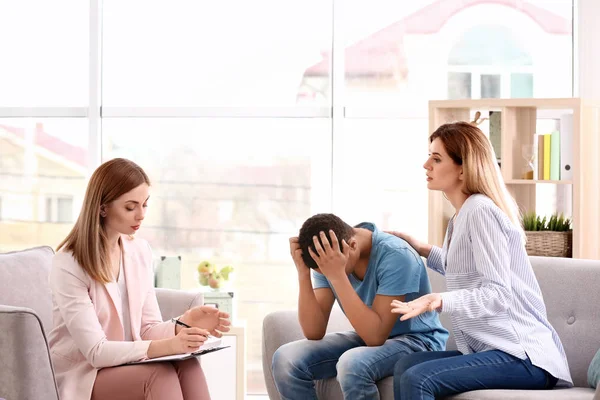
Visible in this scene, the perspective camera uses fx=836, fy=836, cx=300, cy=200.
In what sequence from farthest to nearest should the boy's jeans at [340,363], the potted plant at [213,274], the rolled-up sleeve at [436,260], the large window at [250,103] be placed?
the large window at [250,103] → the potted plant at [213,274] → the rolled-up sleeve at [436,260] → the boy's jeans at [340,363]

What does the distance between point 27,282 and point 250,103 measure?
2.19 metres

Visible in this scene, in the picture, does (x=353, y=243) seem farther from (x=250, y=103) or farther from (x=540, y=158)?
(x=250, y=103)

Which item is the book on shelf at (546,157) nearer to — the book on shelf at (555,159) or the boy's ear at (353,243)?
the book on shelf at (555,159)

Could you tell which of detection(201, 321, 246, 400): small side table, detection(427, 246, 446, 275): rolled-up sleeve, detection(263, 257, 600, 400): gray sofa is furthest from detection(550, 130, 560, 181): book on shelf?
detection(201, 321, 246, 400): small side table

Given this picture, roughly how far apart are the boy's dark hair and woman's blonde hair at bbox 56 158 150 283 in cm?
55

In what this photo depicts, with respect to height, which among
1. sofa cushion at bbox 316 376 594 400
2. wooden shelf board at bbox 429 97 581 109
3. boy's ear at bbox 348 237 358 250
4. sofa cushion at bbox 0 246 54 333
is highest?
wooden shelf board at bbox 429 97 581 109

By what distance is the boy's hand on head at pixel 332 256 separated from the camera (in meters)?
2.65

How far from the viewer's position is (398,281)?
8.77 ft

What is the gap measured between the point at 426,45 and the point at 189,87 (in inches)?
53.8

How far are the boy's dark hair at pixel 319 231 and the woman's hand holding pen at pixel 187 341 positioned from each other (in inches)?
19.0

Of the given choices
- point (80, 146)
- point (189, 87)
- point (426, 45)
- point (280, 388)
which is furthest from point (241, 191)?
point (280, 388)

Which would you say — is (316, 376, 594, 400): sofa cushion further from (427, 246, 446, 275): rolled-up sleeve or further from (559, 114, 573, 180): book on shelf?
(559, 114, 573, 180): book on shelf

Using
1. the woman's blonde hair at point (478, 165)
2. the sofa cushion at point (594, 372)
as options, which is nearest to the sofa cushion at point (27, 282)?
the woman's blonde hair at point (478, 165)

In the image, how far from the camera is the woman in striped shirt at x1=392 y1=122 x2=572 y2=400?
95.6 inches
